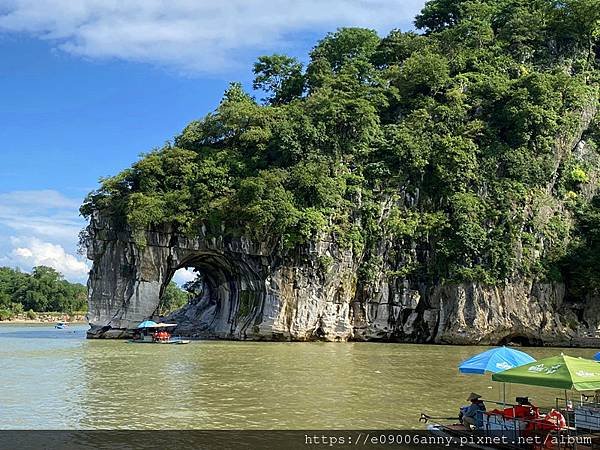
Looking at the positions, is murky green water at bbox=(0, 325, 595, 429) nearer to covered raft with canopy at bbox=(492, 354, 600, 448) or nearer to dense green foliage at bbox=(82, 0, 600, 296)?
covered raft with canopy at bbox=(492, 354, 600, 448)

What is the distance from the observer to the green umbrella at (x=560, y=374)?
864cm

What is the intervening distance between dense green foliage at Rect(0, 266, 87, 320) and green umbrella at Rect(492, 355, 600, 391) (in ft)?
274

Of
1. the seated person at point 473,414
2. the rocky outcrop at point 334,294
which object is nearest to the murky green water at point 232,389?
the seated person at point 473,414

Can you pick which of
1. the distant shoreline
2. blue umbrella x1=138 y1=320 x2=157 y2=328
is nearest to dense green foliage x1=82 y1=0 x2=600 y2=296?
blue umbrella x1=138 y1=320 x2=157 y2=328

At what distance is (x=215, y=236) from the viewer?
36.0 metres

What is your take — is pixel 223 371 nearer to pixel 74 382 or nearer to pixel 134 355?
pixel 74 382

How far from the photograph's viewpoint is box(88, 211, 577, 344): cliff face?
33.1 meters

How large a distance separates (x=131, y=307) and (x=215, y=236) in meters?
6.81

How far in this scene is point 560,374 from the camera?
29.2 feet

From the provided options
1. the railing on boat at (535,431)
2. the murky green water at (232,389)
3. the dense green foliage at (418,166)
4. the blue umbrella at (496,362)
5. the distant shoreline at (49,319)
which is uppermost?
the dense green foliage at (418,166)

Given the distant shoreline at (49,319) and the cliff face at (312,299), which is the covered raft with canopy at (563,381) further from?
the distant shoreline at (49,319)

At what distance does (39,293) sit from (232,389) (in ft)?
256

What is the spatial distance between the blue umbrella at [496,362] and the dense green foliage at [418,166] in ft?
73.1

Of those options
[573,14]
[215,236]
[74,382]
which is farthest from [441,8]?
[74,382]
